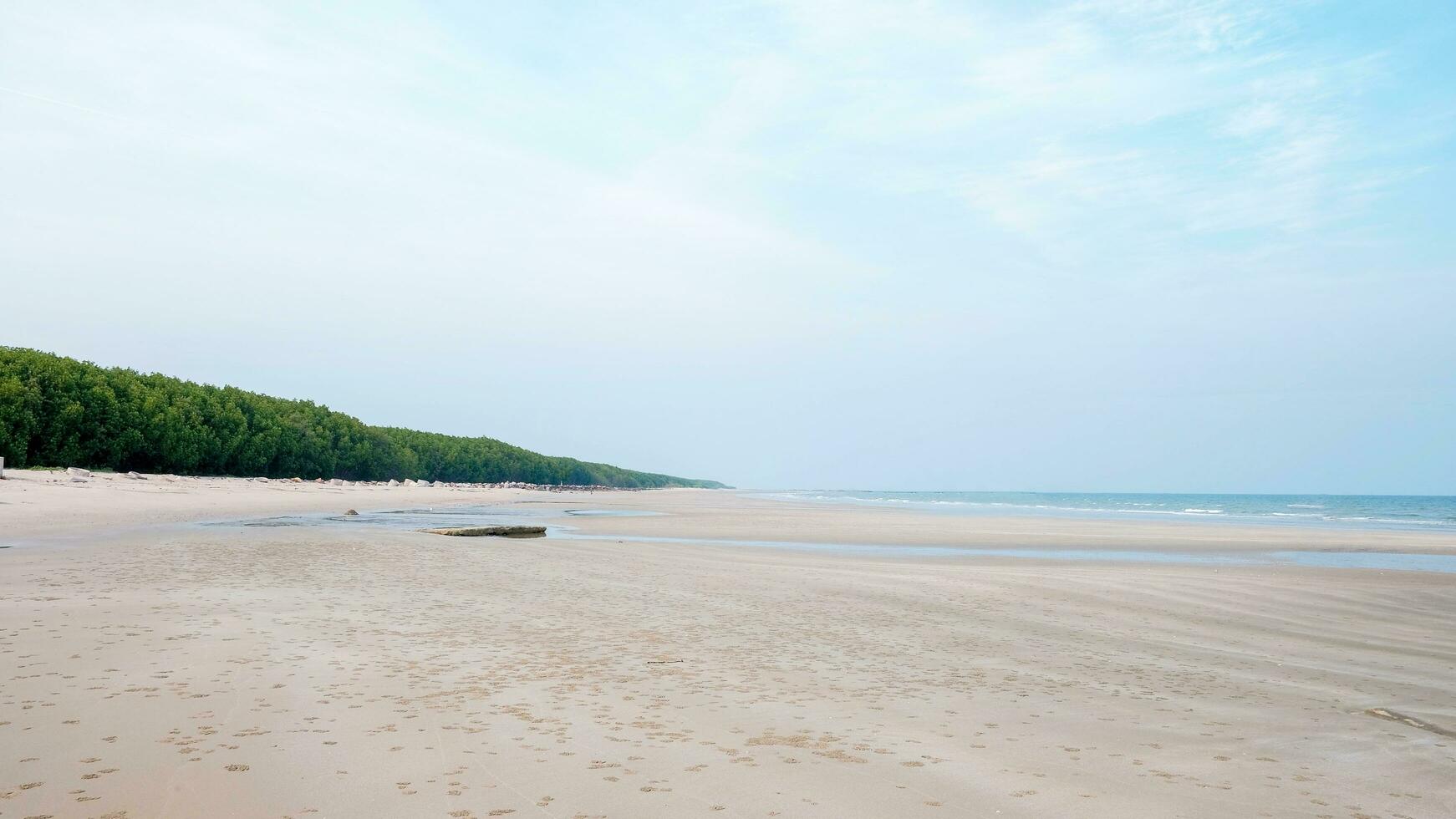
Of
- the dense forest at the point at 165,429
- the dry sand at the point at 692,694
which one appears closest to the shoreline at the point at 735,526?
the dense forest at the point at 165,429

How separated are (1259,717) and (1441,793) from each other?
204cm

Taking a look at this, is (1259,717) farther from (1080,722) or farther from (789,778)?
(789,778)

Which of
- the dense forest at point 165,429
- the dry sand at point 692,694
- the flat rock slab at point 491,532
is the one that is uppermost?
the dense forest at point 165,429

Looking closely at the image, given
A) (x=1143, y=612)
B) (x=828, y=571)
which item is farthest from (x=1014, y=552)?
(x=1143, y=612)

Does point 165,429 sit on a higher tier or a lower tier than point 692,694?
higher

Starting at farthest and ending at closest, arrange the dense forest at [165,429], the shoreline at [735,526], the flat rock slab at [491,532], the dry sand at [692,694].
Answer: the dense forest at [165,429] < the shoreline at [735,526] < the flat rock slab at [491,532] < the dry sand at [692,694]

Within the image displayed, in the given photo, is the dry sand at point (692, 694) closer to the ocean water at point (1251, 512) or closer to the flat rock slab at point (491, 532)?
the flat rock slab at point (491, 532)

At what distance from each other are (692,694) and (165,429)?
72.0 m

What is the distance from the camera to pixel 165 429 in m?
65.8

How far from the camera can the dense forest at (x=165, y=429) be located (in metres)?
57.2

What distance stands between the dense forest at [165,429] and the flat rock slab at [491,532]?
1722 inches

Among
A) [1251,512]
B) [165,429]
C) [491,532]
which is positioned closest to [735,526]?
[491,532]

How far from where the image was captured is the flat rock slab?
27.0m

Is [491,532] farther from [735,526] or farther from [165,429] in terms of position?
[165,429]
